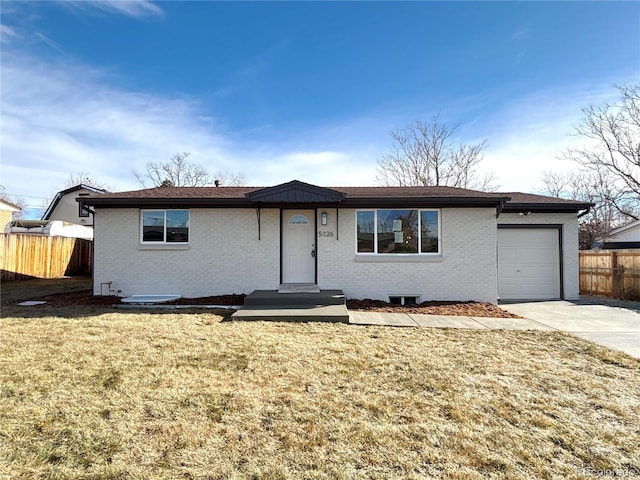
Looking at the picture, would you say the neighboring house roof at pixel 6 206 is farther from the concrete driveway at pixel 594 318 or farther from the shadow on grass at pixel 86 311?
the concrete driveway at pixel 594 318

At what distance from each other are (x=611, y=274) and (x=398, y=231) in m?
8.14

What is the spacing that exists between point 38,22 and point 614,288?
1869cm

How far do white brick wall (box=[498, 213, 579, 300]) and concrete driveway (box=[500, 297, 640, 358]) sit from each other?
0.58m

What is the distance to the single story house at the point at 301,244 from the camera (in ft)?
30.9

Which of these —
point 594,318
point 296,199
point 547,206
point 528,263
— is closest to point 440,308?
point 594,318

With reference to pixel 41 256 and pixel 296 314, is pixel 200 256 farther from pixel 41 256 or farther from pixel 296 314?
pixel 41 256

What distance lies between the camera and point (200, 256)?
383 inches

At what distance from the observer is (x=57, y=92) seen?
10.5 metres

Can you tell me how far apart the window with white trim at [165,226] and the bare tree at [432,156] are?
19.3m

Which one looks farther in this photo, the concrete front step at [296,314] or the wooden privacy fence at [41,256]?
the wooden privacy fence at [41,256]

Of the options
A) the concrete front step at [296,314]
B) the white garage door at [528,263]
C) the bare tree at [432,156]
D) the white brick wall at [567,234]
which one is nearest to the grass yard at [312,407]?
the concrete front step at [296,314]

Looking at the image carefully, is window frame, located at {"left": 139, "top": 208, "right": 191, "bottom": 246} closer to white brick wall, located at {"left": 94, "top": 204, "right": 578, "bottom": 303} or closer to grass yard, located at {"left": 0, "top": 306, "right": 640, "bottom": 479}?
white brick wall, located at {"left": 94, "top": 204, "right": 578, "bottom": 303}

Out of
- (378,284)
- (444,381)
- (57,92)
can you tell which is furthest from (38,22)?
(444,381)

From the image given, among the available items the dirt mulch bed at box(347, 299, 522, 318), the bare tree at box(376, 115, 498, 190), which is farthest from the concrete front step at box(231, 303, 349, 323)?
the bare tree at box(376, 115, 498, 190)
